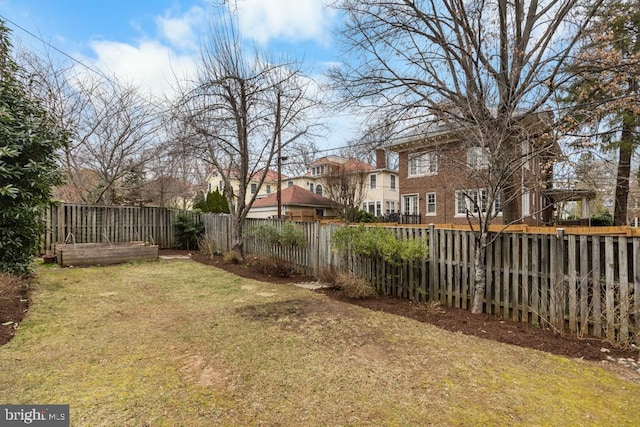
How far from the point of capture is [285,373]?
2932 mm

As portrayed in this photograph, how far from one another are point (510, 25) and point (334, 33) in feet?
13.9

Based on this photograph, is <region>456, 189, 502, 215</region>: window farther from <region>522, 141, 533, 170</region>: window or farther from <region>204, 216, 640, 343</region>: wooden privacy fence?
<region>522, 141, 533, 170</region>: window

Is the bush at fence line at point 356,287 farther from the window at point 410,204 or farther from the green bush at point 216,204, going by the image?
the green bush at point 216,204

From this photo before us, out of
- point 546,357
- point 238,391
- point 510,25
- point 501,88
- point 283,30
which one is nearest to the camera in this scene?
point 238,391

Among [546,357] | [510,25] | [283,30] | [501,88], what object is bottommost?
[546,357]

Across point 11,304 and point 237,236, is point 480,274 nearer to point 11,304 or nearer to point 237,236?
point 11,304

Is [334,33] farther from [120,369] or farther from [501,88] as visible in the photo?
[120,369]

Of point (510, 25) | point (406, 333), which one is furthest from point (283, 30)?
point (406, 333)

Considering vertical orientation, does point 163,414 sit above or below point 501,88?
below

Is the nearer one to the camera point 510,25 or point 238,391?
point 238,391

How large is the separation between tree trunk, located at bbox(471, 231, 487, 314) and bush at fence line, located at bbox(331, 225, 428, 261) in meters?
0.83

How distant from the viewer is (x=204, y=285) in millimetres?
6777

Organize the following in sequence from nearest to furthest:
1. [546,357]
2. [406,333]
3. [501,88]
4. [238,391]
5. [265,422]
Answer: [265,422], [238,391], [546,357], [406,333], [501,88]

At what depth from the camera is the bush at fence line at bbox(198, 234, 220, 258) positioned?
11.1 m
